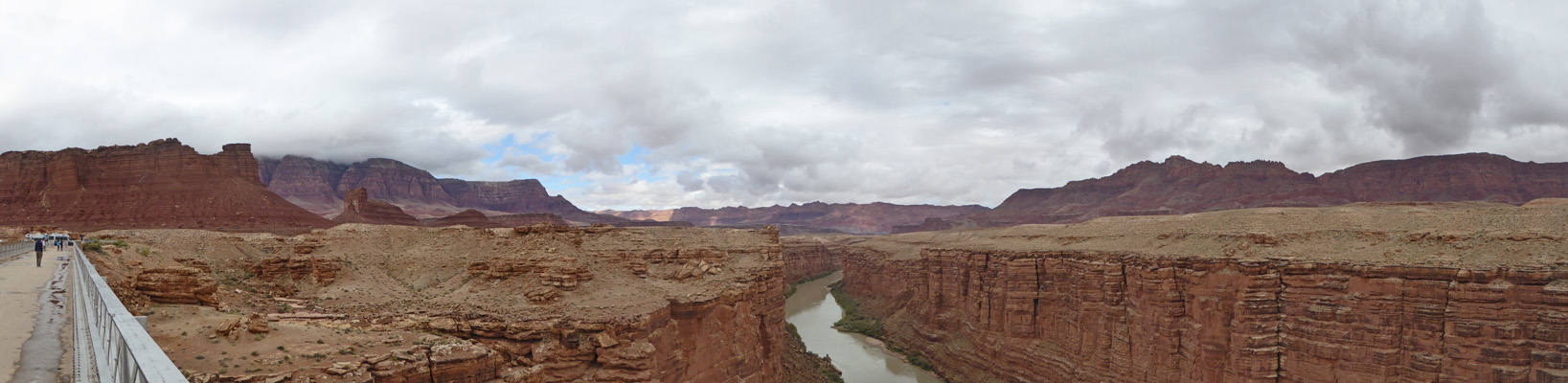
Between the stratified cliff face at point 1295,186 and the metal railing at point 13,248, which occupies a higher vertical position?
the stratified cliff face at point 1295,186

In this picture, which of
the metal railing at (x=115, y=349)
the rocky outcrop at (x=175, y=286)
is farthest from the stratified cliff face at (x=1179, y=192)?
the metal railing at (x=115, y=349)

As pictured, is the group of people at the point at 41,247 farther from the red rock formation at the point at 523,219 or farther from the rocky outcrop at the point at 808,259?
the rocky outcrop at the point at 808,259

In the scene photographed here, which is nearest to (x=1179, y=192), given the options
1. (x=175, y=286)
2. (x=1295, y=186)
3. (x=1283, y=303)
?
(x=1295, y=186)

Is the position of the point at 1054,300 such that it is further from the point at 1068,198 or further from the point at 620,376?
the point at 1068,198

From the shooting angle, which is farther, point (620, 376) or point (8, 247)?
point (8, 247)

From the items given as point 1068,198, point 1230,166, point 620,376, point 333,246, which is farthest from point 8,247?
point 1068,198

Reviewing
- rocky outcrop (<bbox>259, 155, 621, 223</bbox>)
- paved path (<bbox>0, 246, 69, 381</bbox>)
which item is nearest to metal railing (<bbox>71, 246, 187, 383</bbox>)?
paved path (<bbox>0, 246, 69, 381</bbox>)
